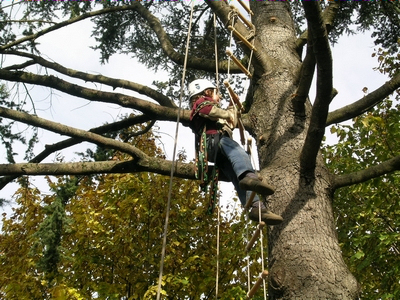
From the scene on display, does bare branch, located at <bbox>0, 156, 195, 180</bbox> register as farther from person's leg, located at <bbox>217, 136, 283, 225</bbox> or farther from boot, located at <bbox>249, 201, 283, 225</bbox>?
boot, located at <bbox>249, 201, 283, 225</bbox>

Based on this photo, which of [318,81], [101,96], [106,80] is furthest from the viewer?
[106,80]

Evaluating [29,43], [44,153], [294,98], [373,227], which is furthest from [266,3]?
[373,227]

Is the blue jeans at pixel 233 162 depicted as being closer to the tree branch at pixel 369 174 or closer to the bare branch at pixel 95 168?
the bare branch at pixel 95 168

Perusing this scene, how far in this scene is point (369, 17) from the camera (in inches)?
281

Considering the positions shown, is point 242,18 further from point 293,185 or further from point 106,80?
point 293,185

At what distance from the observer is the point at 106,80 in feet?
17.1

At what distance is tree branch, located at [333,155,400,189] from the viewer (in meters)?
3.40

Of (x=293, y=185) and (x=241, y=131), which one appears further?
(x=241, y=131)

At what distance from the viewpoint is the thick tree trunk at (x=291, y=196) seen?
2.86m

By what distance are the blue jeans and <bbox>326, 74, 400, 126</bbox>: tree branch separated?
2.81ft

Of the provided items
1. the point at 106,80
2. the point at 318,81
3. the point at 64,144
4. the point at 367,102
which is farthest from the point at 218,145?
the point at 106,80

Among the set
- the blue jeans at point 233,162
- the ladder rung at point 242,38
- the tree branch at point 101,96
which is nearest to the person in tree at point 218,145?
the blue jeans at point 233,162

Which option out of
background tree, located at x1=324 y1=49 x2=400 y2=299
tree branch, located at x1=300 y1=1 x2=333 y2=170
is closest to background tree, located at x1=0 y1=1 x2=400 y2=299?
tree branch, located at x1=300 y1=1 x2=333 y2=170

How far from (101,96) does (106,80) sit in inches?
27.5
